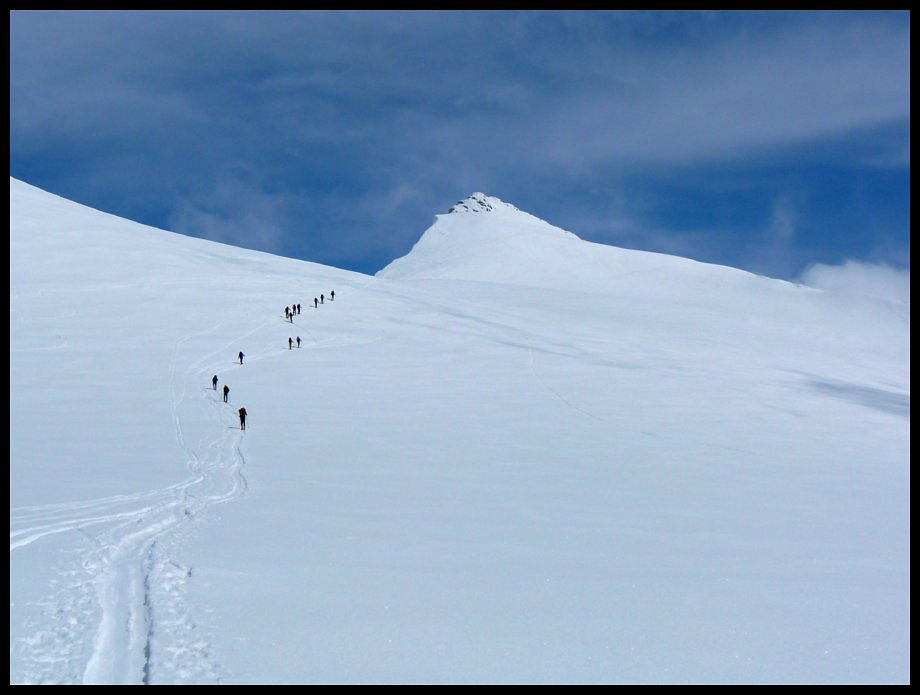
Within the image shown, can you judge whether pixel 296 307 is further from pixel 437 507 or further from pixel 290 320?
pixel 437 507

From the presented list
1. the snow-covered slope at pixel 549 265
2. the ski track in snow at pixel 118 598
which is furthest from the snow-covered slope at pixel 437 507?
the snow-covered slope at pixel 549 265

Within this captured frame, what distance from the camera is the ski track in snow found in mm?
5926

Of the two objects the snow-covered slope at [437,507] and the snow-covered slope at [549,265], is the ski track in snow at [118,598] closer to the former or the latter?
the snow-covered slope at [437,507]

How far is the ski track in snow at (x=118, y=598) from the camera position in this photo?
5.93 meters

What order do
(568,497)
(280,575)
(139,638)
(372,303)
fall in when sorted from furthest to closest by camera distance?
(372,303) → (568,497) → (280,575) → (139,638)

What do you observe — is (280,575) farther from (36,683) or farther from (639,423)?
(639,423)

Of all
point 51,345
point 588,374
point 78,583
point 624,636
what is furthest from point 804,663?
point 51,345

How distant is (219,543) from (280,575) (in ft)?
5.53

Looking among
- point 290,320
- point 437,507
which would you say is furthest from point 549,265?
point 437,507

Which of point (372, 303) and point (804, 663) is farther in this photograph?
point (372, 303)

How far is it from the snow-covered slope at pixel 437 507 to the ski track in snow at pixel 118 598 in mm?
38

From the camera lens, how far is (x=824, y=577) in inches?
347

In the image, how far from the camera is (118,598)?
7258 millimetres

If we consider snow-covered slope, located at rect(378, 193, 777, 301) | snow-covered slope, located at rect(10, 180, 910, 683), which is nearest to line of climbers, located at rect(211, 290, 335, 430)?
snow-covered slope, located at rect(10, 180, 910, 683)
